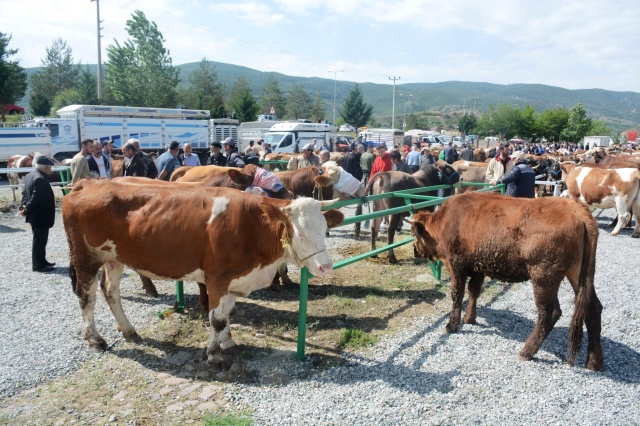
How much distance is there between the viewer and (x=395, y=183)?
396 inches

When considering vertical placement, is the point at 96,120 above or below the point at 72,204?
above

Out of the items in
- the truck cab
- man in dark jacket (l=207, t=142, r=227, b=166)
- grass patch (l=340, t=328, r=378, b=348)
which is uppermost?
the truck cab

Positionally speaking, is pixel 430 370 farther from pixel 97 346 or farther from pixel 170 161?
pixel 170 161

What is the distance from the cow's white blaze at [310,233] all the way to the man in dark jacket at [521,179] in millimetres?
6348

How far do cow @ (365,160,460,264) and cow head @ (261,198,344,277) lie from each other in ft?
14.5

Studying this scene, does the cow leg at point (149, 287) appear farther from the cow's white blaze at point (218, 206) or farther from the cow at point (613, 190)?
the cow at point (613, 190)

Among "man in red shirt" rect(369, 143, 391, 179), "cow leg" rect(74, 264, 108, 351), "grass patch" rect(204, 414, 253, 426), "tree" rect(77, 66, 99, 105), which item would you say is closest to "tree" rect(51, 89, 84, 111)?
"tree" rect(77, 66, 99, 105)

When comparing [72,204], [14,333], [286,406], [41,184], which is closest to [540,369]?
[286,406]

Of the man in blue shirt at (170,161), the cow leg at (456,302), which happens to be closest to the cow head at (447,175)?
the cow leg at (456,302)

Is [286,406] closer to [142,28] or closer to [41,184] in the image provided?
[41,184]

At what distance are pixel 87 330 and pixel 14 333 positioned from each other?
1.00m

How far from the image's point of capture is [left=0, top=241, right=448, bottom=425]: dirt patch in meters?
4.15

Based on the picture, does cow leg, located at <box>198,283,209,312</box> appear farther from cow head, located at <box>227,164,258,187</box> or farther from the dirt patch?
cow head, located at <box>227,164,258,187</box>

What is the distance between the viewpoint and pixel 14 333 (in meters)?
5.59
